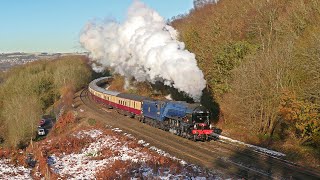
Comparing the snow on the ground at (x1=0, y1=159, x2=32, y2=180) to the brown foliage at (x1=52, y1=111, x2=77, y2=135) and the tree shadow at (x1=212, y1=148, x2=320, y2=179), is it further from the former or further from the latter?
the brown foliage at (x1=52, y1=111, x2=77, y2=135)

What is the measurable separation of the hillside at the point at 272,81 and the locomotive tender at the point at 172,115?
13.0 feet

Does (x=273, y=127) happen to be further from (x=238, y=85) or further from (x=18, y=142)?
(x=18, y=142)

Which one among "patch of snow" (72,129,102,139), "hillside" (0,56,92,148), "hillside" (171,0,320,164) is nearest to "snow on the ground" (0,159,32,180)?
"patch of snow" (72,129,102,139)

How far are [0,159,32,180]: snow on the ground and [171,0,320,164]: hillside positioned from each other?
16683 millimetres

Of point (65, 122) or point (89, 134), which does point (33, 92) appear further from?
point (89, 134)

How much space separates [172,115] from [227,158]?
8867 millimetres

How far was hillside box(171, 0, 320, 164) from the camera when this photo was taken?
78.1 ft

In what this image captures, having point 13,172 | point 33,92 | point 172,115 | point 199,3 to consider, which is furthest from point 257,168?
point 199,3

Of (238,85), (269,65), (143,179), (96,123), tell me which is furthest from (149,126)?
(143,179)

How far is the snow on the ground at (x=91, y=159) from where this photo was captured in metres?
21.4

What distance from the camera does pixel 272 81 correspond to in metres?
27.1

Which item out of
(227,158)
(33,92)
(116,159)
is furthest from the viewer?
(33,92)

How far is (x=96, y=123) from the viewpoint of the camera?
39.8m

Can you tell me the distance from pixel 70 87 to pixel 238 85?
58679 mm
